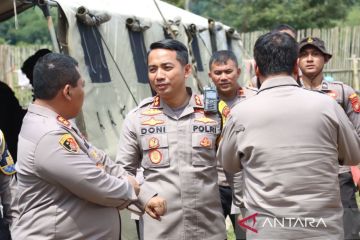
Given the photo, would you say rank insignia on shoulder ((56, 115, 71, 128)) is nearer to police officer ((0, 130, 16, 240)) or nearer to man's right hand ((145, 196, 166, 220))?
man's right hand ((145, 196, 166, 220))

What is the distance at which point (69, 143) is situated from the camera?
284cm

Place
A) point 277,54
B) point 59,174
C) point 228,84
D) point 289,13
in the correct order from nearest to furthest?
1. point 59,174
2. point 277,54
3. point 228,84
4. point 289,13

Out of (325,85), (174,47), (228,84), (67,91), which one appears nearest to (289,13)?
(228,84)

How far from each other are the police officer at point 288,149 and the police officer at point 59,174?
65 cm

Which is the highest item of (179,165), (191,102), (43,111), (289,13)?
(289,13)

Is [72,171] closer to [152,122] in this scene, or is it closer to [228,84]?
[152,122]

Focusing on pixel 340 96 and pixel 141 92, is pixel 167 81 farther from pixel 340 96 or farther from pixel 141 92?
pixel 141 92

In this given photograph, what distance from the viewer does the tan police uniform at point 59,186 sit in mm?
2797

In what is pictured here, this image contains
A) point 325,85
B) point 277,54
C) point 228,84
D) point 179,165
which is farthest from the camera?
point 228,84

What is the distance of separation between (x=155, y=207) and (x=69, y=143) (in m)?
0.66

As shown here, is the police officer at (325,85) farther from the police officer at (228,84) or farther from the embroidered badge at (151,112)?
the embroidered badge at (151,112)

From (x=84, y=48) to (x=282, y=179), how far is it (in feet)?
11.1

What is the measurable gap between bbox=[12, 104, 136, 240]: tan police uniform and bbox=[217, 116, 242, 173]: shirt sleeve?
0.51 metres

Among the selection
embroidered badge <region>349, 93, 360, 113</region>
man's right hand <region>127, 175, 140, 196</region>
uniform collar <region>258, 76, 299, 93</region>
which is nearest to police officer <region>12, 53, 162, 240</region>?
man's right hand <region>127, 175, 140, 196</region>
